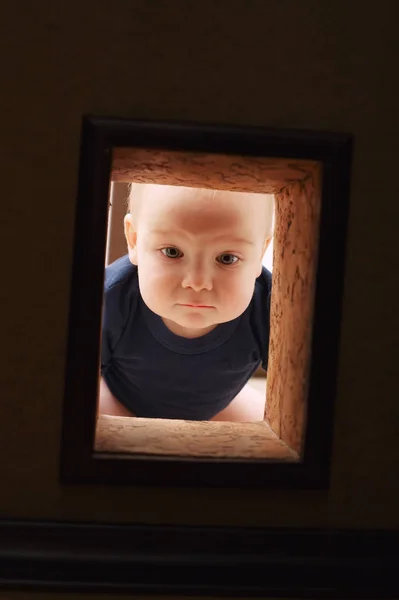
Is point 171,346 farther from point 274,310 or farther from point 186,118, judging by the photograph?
point 186,118

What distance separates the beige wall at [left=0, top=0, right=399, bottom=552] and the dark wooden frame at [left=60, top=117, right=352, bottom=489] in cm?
2

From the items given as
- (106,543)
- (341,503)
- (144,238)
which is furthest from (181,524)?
(144,238)

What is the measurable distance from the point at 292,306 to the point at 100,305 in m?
0.29

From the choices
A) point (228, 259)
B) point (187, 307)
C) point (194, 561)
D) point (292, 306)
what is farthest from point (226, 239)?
point (194, 561)

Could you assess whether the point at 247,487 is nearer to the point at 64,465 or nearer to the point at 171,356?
the point at 64,465

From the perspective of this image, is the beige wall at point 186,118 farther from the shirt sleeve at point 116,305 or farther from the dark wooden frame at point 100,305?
the shirt sleeve at point 116,305

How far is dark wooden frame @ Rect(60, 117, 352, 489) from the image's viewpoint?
28.6 inches

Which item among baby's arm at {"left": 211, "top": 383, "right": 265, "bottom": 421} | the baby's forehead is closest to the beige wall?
the baby's forehead

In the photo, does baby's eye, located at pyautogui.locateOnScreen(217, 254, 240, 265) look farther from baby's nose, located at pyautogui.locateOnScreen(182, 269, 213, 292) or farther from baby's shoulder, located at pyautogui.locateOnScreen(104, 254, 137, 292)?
baby's shoulder, located at pyautogui.locateOnScreen(104, 254, 137, 292)

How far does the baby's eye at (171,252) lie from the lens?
1.36 m

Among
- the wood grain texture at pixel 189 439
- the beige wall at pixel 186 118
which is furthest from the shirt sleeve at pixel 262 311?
the beige wall at pixel 186 118

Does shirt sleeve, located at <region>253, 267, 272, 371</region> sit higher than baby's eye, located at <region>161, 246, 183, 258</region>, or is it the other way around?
baby's eye, located at <region>161, 246, 183, 258</region>

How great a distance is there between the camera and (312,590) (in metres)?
Result: 0.75

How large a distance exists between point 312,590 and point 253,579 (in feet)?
0.24
